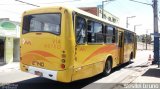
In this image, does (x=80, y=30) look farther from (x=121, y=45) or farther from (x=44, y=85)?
(x=121, y=45)

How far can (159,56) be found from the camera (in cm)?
2045

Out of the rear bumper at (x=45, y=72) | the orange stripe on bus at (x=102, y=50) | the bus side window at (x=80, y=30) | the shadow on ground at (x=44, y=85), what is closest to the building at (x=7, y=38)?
the orange stripe on bus at (x=102, y=50)

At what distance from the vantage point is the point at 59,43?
985 centimetres

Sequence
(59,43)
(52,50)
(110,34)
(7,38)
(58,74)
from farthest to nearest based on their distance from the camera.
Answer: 1. (7,38)
2. (110,34)
3. (52,50)
4. (59,43)
5. (58,74)

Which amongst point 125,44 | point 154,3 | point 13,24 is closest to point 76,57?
point 125,44

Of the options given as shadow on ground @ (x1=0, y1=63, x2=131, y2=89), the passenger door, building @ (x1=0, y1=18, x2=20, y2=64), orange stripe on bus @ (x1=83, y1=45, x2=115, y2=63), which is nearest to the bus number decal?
shadow on ground @ (x1=0, y1=63, x2=131, y2=89)

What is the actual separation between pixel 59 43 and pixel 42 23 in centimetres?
120

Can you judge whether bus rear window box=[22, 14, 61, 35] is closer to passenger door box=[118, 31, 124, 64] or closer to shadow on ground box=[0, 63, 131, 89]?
shadow on ground box=[0, 63, 131, 89]

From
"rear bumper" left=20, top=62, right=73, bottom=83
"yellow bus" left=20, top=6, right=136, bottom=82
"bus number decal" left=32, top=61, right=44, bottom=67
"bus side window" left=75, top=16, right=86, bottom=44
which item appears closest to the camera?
"rear bumper" left=20, top=62, right=73, bottom=83

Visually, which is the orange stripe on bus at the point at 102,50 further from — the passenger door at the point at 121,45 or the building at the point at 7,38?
the building at the point at 7,38

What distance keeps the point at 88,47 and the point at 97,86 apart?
5.53ft

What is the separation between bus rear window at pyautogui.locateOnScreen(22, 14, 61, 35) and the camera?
10.1m

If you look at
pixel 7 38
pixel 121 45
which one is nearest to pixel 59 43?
pixel 121 45

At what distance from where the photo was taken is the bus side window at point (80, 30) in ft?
34.2
